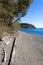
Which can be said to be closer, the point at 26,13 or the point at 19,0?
the point at 19,0

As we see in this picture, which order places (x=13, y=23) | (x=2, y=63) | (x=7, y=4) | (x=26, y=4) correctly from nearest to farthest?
(x=2, y=63)
(x=7, y=4)
(x=26, y=4)
(x=13, y=23)

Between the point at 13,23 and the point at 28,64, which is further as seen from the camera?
the point at 13,23

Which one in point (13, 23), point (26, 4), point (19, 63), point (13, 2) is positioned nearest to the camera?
point (19, 63)

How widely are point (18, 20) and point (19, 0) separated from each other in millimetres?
5906

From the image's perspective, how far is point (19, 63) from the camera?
10.9 m

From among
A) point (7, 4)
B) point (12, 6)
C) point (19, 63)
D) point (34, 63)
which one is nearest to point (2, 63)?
point (19, 63)

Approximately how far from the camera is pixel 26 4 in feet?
110

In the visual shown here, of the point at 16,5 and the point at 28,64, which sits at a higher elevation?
the point at 16,5

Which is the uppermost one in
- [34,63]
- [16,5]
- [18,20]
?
[16,5]

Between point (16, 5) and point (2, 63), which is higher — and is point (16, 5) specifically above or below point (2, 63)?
above

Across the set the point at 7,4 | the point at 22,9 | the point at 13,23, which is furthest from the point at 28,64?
the point at 13,23

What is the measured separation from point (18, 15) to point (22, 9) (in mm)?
1910

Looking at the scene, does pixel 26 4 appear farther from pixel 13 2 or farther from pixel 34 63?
pixel 34 63

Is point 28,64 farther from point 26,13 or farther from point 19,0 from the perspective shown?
point 26,13
